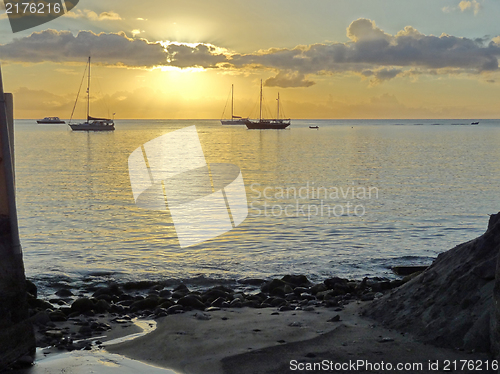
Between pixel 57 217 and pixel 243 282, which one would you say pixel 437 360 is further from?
pixel 57 217

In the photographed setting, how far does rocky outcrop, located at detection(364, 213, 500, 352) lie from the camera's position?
6.95 meters

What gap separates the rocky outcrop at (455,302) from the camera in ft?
22.8

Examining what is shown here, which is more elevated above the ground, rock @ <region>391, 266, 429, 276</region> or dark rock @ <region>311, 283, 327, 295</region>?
dark rock @ <region>311, 283, 327, 295</region>

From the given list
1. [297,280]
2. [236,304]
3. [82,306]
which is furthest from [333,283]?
[82,306]

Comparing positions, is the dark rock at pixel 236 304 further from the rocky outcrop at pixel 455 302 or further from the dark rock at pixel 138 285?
the dark rock at pixel 138 285

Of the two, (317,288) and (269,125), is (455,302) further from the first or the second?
(269,125)

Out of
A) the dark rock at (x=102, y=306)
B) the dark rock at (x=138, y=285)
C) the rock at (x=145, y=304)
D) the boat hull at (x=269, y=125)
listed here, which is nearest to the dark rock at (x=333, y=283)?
the rock at (x=145, y=304)

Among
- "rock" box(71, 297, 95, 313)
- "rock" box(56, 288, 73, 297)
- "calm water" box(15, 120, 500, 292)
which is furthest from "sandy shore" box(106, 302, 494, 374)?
"calm water" box(15, 120, 500, 292)

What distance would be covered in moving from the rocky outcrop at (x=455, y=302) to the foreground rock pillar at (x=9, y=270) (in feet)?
17.8

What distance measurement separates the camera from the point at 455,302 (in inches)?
297

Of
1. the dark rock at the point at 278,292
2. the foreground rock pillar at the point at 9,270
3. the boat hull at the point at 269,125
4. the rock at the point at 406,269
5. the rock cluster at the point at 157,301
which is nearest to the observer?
the foreground rock pillar at the point at 9,270

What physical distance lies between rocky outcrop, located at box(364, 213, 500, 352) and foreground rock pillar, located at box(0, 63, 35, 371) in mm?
5431

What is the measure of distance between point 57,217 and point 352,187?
17501 millimetres

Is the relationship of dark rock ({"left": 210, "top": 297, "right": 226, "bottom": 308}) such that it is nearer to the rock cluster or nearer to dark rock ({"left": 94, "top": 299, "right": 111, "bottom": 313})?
the rock cluster
